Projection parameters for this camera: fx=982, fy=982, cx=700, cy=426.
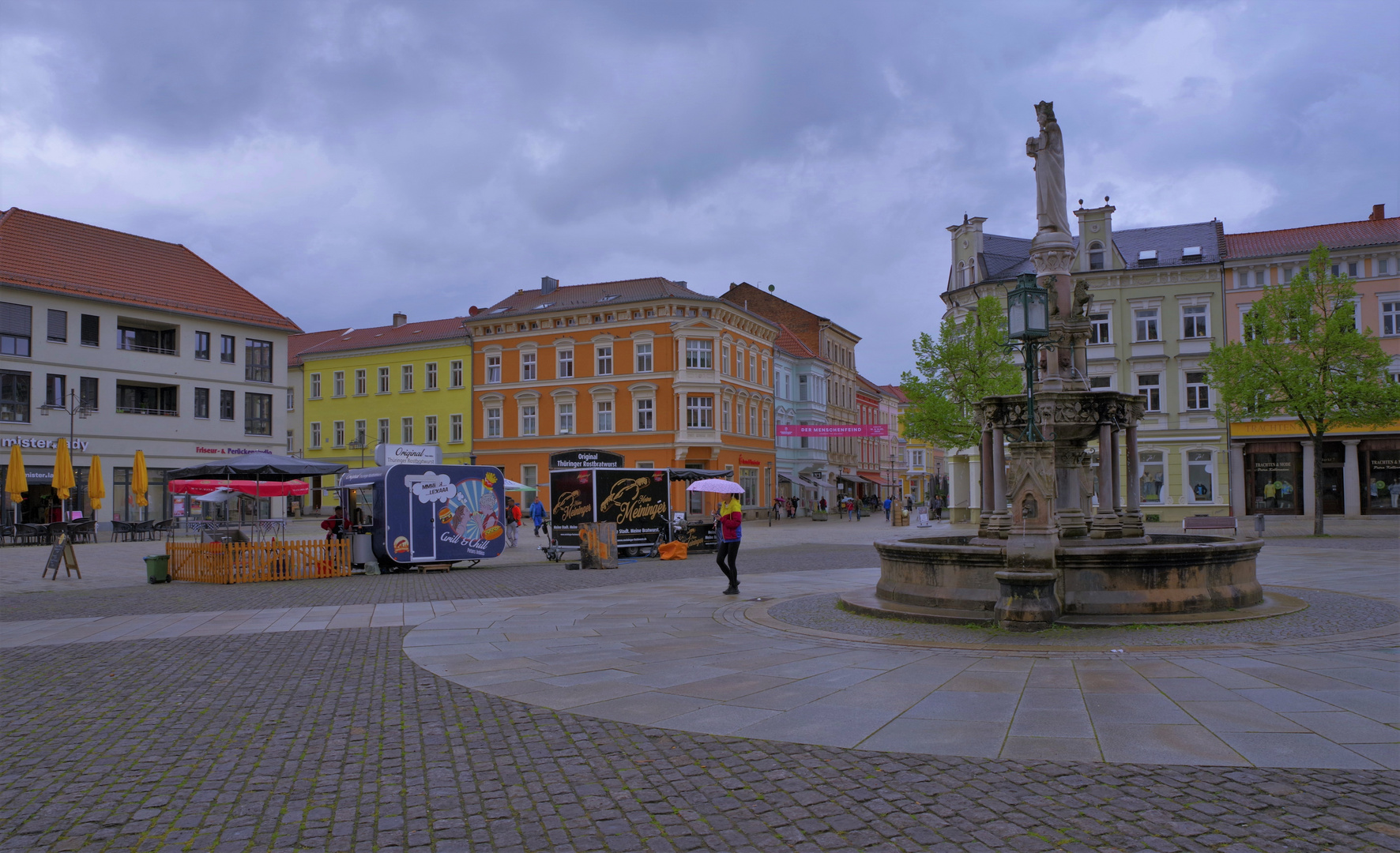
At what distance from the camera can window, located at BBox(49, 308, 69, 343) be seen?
41469 millimetres

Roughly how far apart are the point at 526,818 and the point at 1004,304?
44.1 metres

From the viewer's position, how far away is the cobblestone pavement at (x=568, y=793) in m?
4.42

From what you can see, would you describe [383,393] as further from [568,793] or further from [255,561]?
[568,793]

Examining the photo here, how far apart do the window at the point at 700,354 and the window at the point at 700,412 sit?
1.72 meters

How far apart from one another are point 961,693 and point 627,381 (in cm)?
4604

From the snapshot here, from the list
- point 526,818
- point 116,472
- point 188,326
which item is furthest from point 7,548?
point 526,818

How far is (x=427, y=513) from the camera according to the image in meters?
21.2

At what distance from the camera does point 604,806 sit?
16.1 feet

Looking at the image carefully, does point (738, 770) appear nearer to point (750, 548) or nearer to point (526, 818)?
point (526, 818)

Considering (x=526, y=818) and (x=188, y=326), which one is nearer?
(x=526, y=818)

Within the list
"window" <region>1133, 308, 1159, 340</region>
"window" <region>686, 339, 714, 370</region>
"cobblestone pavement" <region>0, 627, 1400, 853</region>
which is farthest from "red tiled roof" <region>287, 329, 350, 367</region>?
"cobblestone pavement" <region>0, 627, 1400, 853</region>

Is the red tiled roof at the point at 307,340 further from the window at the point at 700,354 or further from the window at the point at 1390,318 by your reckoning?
the window at the point at 1390,318

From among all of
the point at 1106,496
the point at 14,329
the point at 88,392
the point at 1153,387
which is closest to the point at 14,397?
the point at 14,329

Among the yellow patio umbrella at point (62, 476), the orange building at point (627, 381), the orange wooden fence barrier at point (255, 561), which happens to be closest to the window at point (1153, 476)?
the orange building at point (627, 381)
